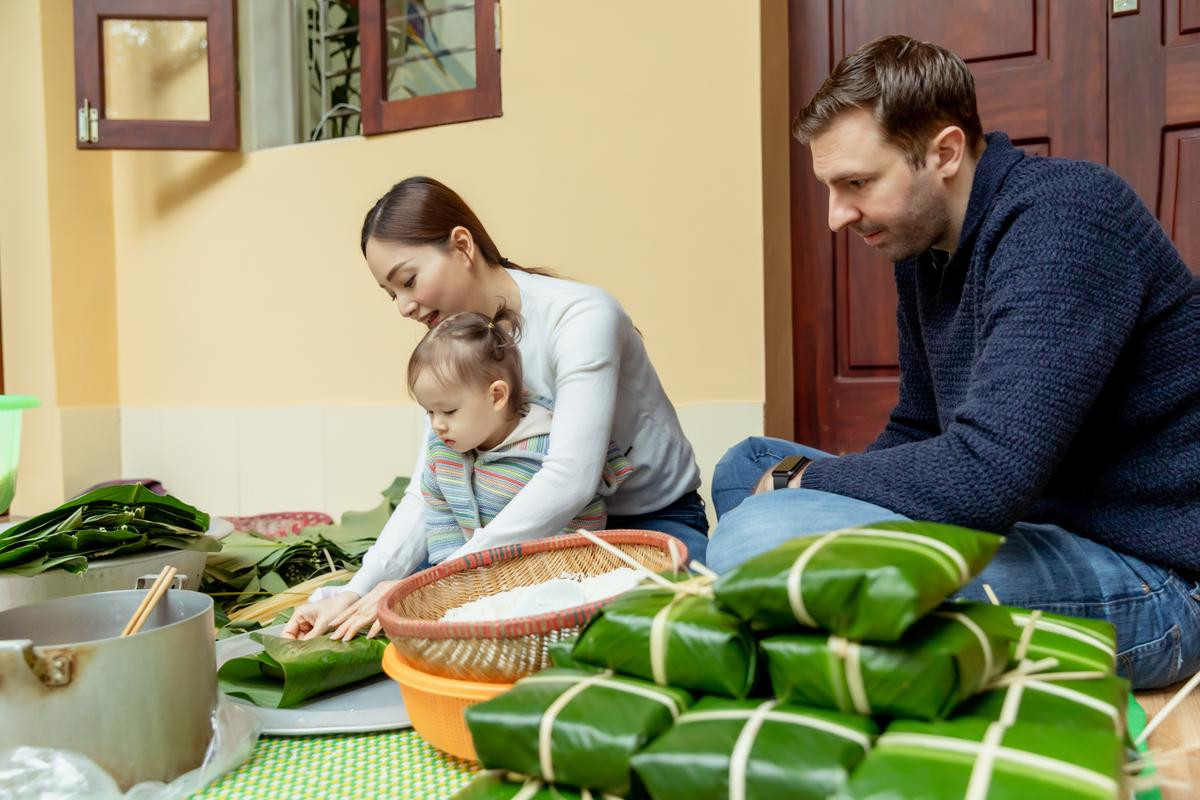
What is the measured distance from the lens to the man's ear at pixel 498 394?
144 cm

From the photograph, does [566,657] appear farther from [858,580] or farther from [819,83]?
[819,83]

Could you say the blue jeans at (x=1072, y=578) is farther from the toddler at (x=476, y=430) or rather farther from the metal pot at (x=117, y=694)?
the metal pot at (x=117, y=694)

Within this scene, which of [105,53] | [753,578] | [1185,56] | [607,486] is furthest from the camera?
[105,53]

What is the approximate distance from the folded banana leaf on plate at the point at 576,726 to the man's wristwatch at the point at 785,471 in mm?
690

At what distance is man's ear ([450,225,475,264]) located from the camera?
1.53m

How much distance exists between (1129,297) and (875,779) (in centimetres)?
73

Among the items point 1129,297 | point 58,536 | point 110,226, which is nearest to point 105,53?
point 110,226

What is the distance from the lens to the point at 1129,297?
41.4 inches

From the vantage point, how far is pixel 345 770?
96 cm

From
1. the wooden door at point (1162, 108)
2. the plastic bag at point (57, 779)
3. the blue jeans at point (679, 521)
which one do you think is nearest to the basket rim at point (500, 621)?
the plastic bag at point (57, 779)

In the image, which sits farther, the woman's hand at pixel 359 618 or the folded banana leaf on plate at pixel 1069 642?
the woman's hand at pixel 359 618

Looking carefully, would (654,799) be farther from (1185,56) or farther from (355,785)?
(1185,56)

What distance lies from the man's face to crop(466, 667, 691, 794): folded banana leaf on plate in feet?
2.46

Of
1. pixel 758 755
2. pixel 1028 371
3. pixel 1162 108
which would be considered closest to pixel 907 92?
pixel 1028 371
